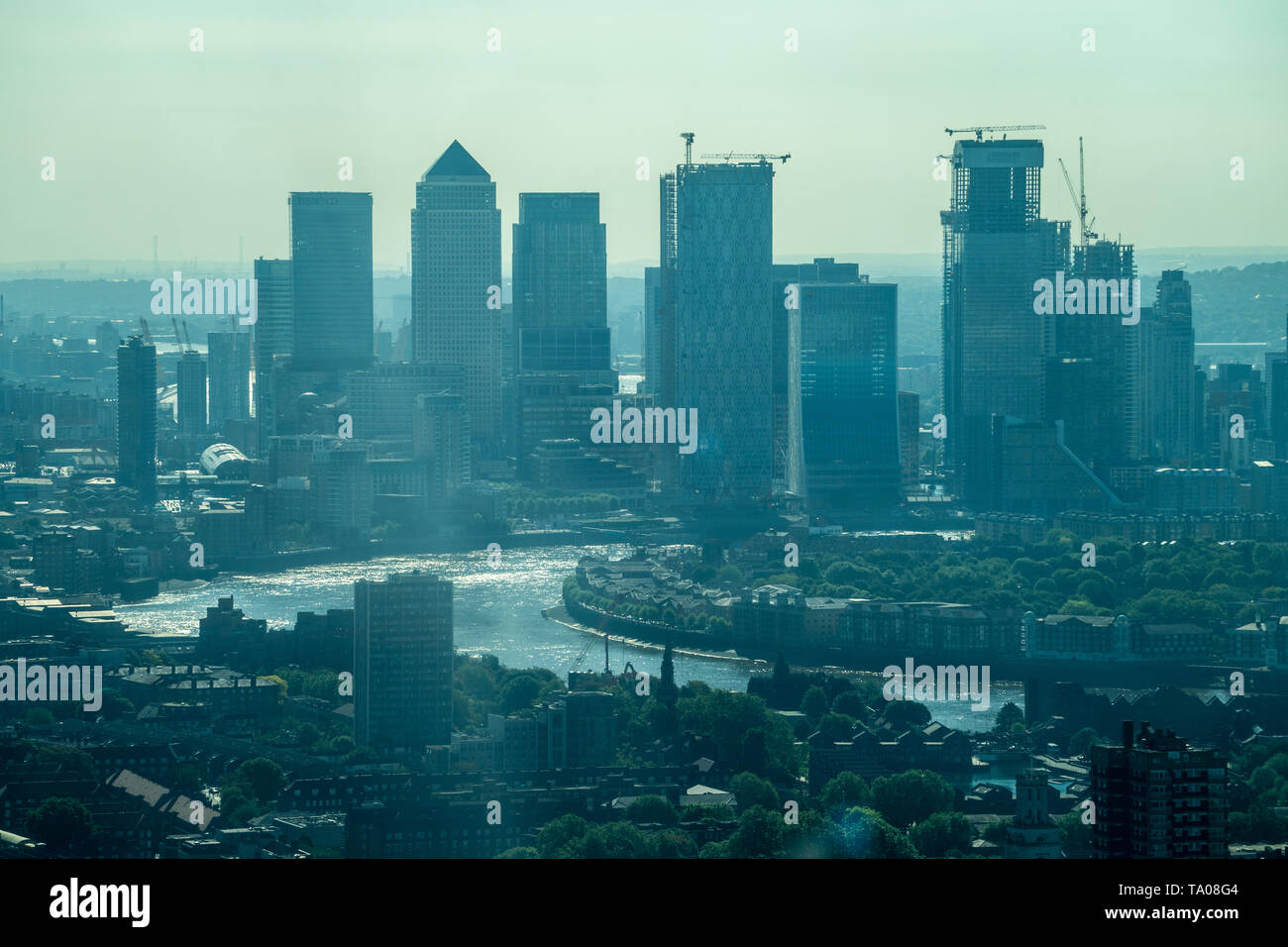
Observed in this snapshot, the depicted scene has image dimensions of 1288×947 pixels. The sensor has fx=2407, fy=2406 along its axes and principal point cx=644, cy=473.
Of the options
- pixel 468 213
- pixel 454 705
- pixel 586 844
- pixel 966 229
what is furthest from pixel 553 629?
pixel 468 213

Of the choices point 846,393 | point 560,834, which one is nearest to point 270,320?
point 846,393

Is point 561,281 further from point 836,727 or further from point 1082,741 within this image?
point 1082,741

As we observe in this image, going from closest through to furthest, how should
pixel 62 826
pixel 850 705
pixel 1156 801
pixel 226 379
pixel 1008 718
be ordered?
1. pixel 1156 801
2. pixel 62 826
3. pixel 1008 718
4. pixel 850 705
5. pixel 226 379

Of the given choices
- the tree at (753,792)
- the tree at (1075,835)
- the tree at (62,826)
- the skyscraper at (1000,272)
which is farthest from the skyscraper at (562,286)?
the tree at (1075,835)

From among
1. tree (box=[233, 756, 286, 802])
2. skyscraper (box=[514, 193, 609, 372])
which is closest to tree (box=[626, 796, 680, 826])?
tree (box=[233, 756, 286, 802])

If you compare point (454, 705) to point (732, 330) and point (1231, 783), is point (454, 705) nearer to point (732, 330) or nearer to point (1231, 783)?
point (1231, 783)

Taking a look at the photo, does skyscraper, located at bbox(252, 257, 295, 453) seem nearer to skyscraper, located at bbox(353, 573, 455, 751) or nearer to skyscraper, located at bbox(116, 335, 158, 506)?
skyscraper, located at bbox(116, 335, 158, 506)
